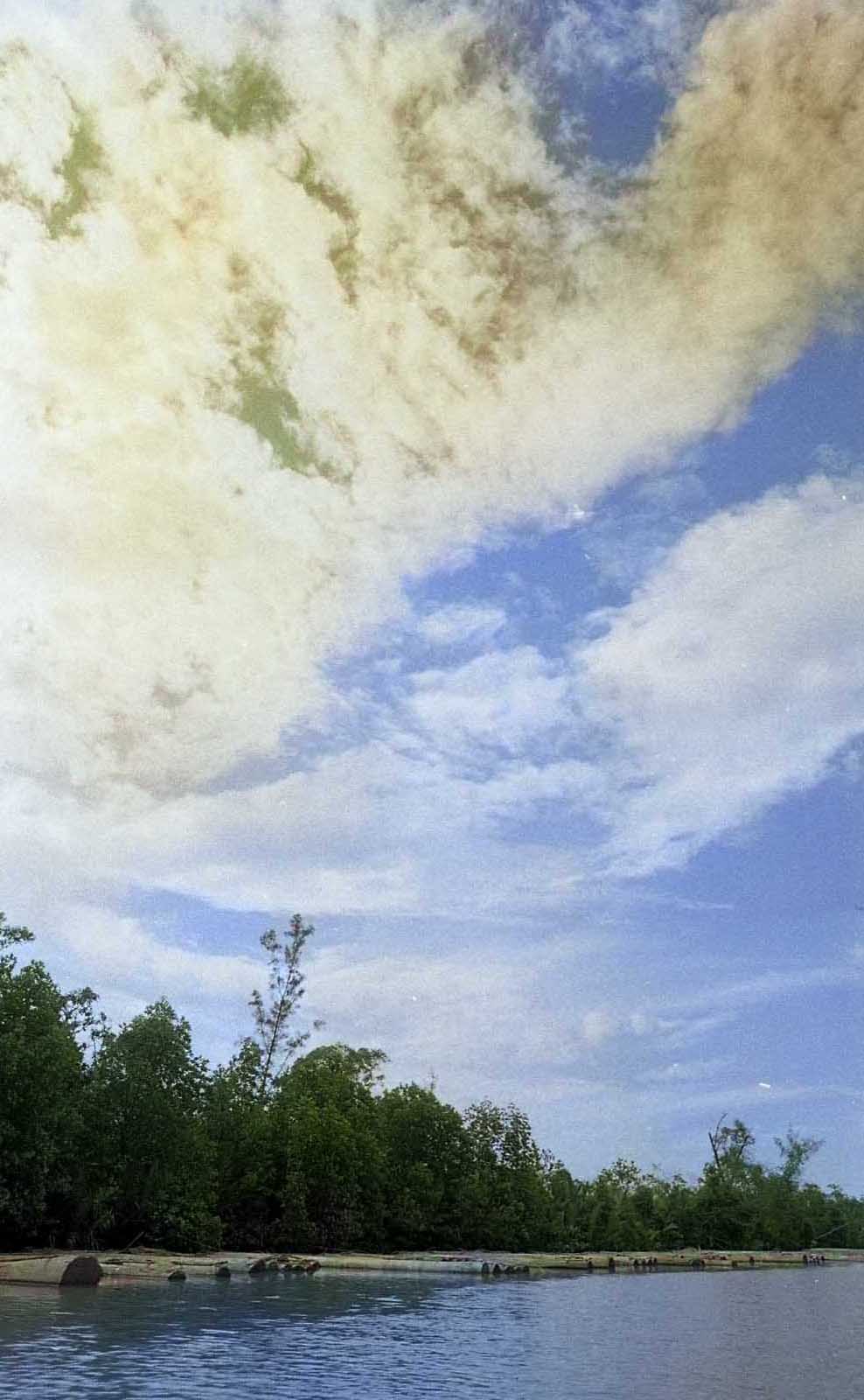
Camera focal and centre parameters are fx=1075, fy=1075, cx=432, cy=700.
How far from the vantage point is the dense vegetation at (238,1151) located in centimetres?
5403

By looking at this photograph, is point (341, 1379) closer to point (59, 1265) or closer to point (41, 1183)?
point (59, 1265)

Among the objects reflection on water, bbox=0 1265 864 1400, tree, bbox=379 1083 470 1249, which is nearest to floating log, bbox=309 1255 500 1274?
tree, bbox=379 1083 470 1249

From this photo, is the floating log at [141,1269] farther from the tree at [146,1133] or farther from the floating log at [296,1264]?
the floating log at [296,1264]

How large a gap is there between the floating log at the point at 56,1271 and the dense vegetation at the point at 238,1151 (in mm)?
9018

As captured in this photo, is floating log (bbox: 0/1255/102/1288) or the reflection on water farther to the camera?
floating log (bbox: 0/1255/102/1288)

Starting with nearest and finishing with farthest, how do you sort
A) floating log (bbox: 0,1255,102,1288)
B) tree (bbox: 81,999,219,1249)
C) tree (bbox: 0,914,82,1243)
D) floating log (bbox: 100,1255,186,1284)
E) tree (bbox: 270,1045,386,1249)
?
1. floating log (bbox: 0,1255,102,1288)
2. floating log (bbox: 100,1255,186,1284)
3. tree (bbox: 0,914,82,1243)
4. tree (bbox: 81,999,219,1249)
5. tree (bbox: 270,1045,386,1249)

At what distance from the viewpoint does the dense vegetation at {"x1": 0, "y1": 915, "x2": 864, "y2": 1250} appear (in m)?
54.0

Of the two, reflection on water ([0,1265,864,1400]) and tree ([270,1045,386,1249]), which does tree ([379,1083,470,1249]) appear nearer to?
tree ([270,1045,386,1249])

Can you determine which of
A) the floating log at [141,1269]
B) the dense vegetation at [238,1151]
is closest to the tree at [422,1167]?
the dense vegetation at [238,1151]

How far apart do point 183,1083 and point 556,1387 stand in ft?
138

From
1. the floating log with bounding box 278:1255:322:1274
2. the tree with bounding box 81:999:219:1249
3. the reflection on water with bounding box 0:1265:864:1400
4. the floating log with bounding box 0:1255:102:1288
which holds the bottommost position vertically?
the reflection on water with bounding box 0:1265:864:1400

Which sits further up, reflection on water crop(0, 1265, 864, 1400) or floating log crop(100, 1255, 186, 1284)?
floating log crop(100, 1255, 186, 1284)

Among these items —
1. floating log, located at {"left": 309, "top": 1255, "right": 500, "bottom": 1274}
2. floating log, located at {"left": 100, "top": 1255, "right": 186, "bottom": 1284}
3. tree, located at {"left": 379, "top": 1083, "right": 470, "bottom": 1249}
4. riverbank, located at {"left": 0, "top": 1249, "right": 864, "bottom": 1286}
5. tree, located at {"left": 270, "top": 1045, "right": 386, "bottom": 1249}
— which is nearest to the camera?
riverbank, located at {"left": 0, "top": 1249, "right": 864, "bottom": 1286}

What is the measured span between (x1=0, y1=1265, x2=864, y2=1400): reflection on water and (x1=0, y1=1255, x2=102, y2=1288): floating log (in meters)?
1.22
